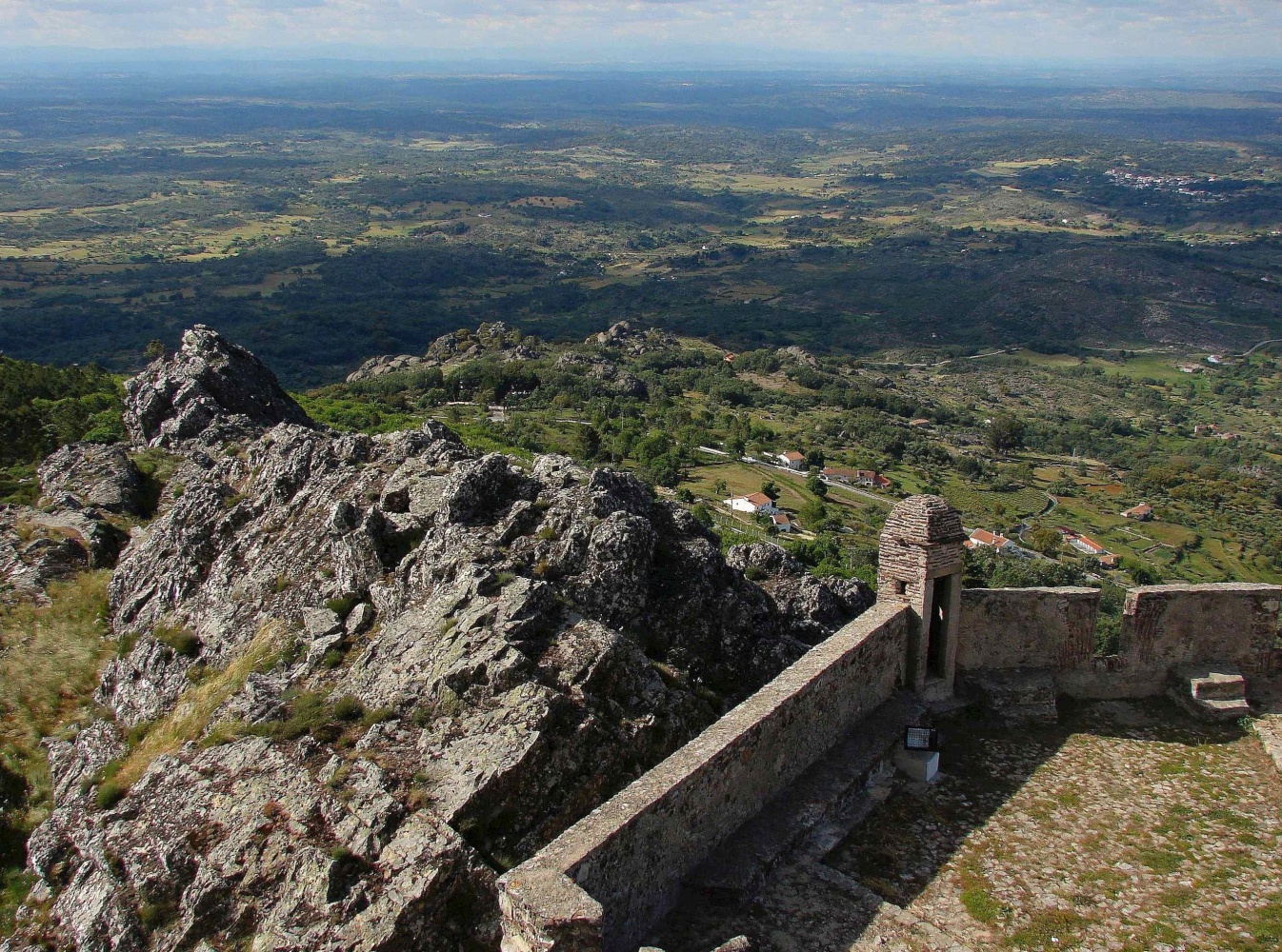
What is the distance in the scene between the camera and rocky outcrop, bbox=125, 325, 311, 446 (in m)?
30.7

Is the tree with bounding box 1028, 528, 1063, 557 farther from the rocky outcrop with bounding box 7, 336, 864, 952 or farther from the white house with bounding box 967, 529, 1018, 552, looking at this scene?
the rocky outcrop with bounding box 7, 336, 864, 952

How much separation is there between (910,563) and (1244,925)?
5842mm

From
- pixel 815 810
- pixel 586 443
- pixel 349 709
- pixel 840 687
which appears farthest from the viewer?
pixel 586 443

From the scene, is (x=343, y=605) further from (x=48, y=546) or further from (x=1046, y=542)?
(x=1046, y=542)

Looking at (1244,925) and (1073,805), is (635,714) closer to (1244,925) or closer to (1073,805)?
(1073,805)

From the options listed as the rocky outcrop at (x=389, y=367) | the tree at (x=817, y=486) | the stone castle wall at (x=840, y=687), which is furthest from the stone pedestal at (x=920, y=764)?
the rocky outcrop at (x=389, y=367)

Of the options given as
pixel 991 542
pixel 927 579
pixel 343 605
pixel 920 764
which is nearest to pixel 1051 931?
pixel 920 764

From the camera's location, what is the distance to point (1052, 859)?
38.6 ft

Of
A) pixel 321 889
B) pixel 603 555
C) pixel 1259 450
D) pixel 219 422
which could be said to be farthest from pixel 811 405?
pixel 321 889

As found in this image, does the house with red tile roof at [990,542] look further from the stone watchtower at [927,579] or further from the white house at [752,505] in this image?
the stone watchtower at [927,579]

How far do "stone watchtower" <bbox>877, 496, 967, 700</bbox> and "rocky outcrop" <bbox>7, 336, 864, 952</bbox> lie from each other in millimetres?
3575

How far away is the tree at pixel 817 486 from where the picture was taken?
248 feet

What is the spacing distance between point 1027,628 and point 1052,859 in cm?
455

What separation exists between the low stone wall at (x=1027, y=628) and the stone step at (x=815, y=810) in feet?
5.48
